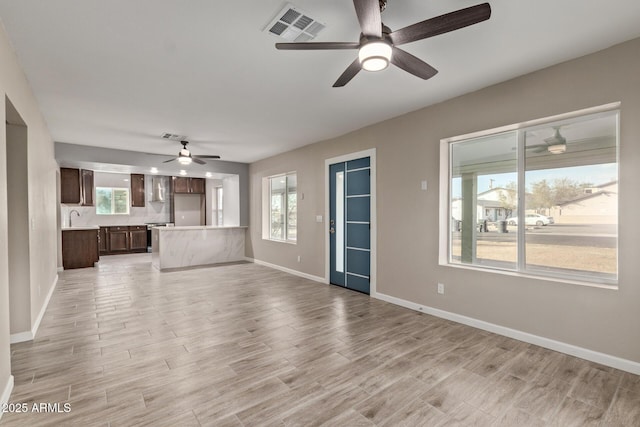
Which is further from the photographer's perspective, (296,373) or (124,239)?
(124,239)

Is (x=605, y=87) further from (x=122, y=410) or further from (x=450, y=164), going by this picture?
(x=122, y=410)

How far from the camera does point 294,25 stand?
7.48 ft

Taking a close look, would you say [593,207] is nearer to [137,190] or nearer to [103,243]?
[137,190]

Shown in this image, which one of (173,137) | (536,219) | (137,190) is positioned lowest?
(536,219)

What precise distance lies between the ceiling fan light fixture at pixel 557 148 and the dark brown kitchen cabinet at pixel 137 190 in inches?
424

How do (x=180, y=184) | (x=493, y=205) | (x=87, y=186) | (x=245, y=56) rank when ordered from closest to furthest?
(x=245, y=56) → (x=493, y=205) → (x=87, y=186) → (x=180, y=184)

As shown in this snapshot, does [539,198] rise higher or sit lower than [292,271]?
higher

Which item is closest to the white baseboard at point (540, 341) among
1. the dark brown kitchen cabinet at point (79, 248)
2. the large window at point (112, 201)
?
the dark brown kitchen cabinet at point (79, 248)

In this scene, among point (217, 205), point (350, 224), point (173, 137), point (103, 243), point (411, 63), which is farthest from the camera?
point (217, 205)

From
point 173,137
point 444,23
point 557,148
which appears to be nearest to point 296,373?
point 444,23

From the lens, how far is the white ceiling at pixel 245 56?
2121 millimetres

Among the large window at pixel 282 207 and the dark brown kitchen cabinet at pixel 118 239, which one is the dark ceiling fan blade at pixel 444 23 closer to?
the large window at pixel 282 207

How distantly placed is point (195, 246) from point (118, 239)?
3815 millimetres

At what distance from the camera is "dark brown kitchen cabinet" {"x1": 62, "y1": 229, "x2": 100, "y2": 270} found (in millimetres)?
7036
